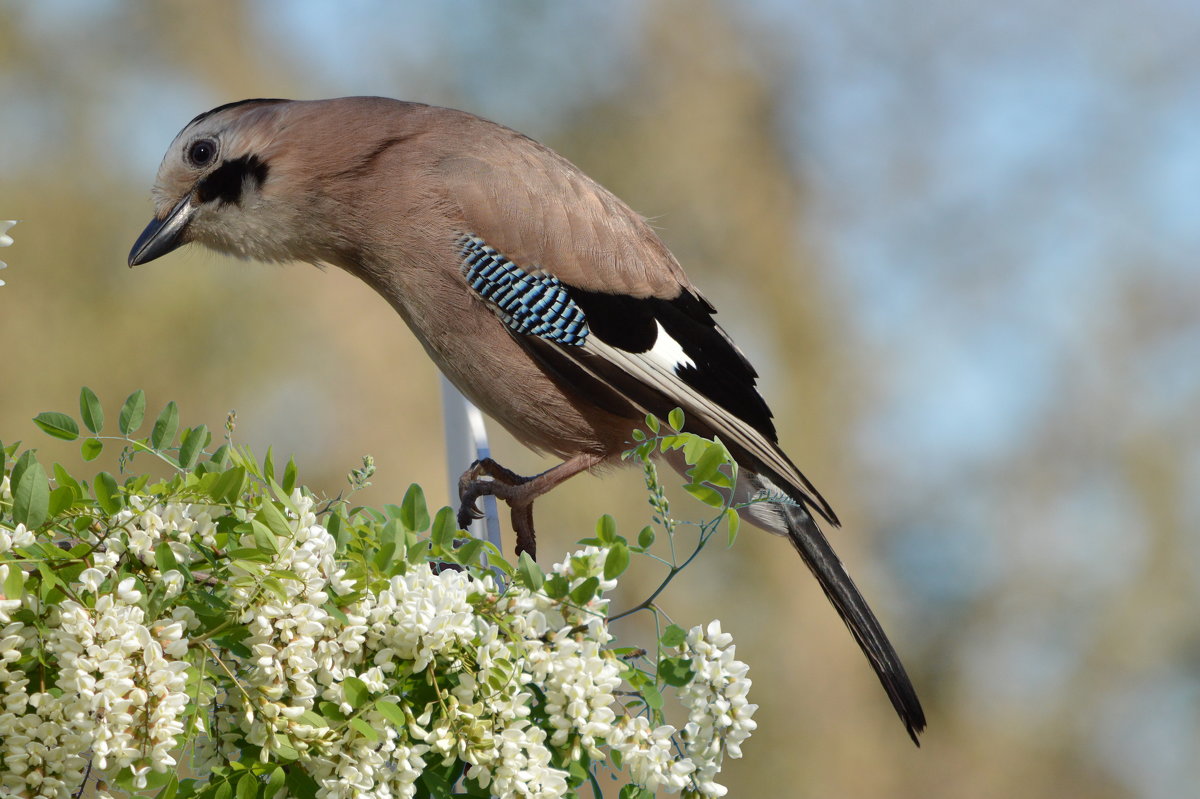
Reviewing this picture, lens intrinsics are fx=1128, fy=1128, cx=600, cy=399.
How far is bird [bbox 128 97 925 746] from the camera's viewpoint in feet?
5.69

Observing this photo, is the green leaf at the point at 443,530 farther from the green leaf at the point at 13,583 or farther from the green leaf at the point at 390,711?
the green leaf at the point at 13,583

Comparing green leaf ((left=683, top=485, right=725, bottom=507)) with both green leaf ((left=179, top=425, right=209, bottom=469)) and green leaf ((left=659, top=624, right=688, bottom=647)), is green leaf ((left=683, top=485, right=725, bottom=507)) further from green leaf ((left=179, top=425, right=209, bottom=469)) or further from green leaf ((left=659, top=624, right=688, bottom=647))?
green leaf ((left=179, top=425, right=209, bottom=469))

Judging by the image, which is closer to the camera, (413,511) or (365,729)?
(365,729)

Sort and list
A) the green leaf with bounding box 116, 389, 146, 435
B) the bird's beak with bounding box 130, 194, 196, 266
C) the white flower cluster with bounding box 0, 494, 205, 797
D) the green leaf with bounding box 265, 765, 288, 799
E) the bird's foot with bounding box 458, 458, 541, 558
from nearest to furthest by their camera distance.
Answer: the white flower cluster with bounding box 0, 494, 205, 797 → the green leaf with bounding box 265, 765, 288, 799 → the green leaf with bounding box 116, 389, 146, 435 → the bird's foot with bounding box 458, 458, 541, 558 → the bird's beak with bounding box 130, 194, 196, 266

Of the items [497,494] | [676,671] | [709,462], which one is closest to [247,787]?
[676,671]

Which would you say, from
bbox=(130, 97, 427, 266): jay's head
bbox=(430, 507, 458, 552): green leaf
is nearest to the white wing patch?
bbox=(130, 97, 427, 266): jay's head

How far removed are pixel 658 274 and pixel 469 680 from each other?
45.0 inches

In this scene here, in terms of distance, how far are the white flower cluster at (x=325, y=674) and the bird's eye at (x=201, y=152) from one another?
100 centimetres

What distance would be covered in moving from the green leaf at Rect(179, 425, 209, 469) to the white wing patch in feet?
3.09

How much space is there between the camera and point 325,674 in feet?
2.81

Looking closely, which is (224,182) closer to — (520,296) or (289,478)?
(520,296)

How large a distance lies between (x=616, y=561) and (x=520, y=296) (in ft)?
2.97

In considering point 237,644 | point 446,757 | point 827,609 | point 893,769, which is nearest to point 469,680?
point 446,757

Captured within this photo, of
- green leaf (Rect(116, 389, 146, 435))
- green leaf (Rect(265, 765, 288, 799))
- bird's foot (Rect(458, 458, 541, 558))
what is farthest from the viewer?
bird's foot (Rect(458, 458, 541, 558))
